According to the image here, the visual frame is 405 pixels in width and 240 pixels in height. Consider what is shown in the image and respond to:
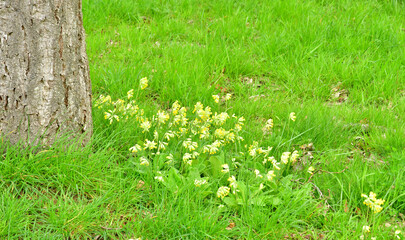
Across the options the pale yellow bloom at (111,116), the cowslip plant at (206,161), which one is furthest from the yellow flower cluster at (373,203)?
the pale yellow bloom at (111,116)

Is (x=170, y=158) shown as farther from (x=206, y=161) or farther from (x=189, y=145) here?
(x=206, y=161)

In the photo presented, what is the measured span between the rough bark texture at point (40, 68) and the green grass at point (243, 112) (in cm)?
20

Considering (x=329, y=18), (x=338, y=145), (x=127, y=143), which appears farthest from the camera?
(x=329, y=18)

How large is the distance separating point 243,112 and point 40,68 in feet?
6.64

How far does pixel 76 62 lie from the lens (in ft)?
9.30

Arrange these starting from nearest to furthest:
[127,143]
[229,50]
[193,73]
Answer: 1. [127,143]
2. [193,73]
3. [229,50]

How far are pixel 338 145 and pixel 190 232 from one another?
5.88 feet

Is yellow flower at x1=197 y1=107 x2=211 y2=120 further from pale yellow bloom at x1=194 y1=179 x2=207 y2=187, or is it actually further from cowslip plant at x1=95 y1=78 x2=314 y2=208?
pale yellow bloom at x1=194 y1=179 x2=207 y2=187

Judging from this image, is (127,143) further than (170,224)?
Yes

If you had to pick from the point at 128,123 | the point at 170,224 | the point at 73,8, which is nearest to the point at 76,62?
the point at 73,8

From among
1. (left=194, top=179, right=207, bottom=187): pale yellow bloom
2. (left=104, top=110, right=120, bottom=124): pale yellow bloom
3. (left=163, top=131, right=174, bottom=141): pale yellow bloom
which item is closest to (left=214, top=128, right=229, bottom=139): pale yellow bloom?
(left=163, top=131, right=174, bottom=141): pale yellow bloom

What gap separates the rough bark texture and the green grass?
201 millimetres

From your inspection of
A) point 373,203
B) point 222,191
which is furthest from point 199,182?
point 373,203

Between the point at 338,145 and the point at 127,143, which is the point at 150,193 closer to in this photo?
the point at 127,143
